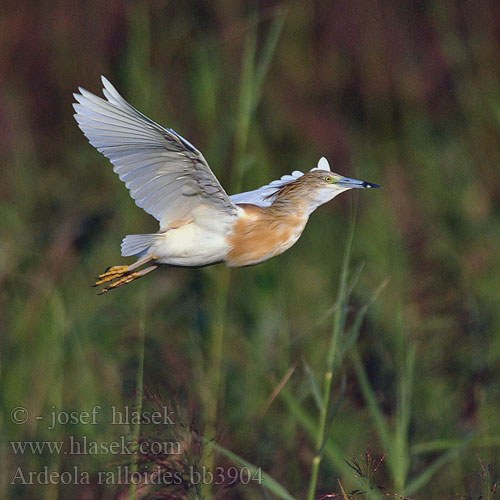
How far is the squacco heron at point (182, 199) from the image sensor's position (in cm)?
217

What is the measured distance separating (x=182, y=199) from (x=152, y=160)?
0.44 feet

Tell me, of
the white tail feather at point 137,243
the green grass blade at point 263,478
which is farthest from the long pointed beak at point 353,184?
the green grass blade at point 263,478

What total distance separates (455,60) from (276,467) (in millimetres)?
3128

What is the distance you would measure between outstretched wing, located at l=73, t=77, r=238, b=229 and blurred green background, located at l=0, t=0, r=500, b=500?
0.84ft

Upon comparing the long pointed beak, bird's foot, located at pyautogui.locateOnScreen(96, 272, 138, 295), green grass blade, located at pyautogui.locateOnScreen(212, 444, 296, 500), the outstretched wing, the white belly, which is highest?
the outstretched wing

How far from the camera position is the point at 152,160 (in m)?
2.25

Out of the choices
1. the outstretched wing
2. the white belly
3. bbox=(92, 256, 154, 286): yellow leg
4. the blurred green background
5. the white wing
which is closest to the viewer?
the outstretched wing

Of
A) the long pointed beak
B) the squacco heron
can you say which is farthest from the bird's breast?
the long pointed beak

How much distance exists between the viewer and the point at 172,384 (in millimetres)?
3365

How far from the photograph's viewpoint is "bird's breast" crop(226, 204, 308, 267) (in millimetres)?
2342

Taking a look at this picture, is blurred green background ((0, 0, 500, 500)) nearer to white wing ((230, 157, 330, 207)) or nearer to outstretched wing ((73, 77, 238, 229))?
white wing ((230, 157, 330, 207))

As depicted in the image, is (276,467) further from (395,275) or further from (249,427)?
(395,275)

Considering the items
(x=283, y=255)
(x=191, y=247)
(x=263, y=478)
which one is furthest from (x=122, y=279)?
(x=283, y=255)

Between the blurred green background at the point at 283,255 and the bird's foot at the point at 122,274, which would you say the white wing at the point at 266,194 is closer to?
the blurred green background at the point at 283,255
